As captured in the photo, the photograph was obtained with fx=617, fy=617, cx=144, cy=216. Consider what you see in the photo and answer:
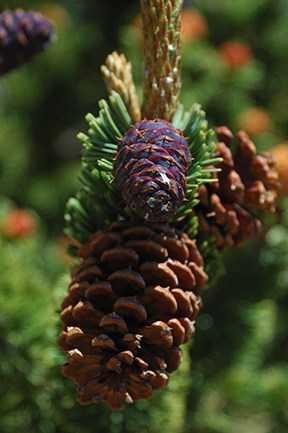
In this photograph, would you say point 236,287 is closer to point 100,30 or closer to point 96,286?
point 96,286

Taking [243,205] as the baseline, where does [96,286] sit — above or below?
below

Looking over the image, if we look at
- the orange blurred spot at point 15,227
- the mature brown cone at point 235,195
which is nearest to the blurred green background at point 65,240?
the orange blurred spot at point 15,227

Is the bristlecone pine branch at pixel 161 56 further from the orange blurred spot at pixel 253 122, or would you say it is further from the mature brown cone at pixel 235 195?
the orange blurred spot at pixel 253 122

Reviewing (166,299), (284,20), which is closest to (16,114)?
(284,20)

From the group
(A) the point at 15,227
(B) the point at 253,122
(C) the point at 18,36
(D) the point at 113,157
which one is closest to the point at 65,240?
(A) the point at 15,227

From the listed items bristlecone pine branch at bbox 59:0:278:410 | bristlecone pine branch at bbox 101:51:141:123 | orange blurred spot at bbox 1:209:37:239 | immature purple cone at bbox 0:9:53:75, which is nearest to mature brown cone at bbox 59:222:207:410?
bristlecone pine branch at bbox 59:0:278:410

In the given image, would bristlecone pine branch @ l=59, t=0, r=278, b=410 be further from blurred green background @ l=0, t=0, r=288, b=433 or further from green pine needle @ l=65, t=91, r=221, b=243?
blurred green background @ l=0, t=0, r=288, b=433

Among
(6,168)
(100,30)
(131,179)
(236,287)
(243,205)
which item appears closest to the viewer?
(131,179)
